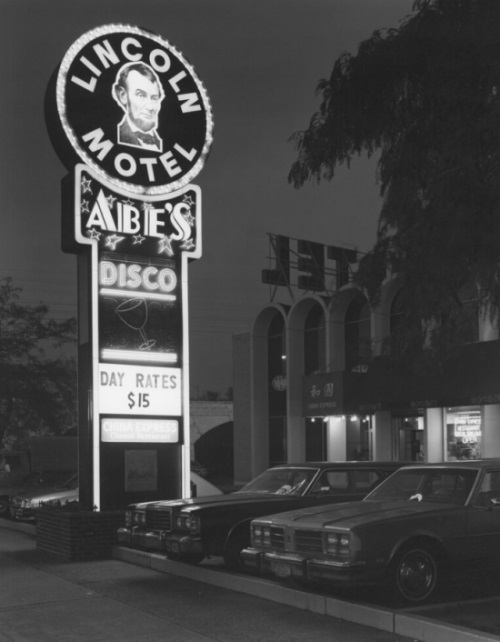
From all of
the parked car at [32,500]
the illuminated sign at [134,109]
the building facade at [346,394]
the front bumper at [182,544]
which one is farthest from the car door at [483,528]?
the parked car at [32,500]

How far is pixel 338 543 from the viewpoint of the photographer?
366 inches

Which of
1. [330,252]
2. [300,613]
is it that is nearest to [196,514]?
[300,613]

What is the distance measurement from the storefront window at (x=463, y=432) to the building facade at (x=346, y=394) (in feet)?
0.10

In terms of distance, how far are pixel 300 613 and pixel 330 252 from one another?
31073mm

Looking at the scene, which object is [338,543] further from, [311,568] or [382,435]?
[382,435]

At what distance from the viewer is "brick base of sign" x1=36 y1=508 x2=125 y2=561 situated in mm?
14086

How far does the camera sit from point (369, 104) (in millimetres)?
10969

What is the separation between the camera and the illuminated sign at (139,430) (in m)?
15.6

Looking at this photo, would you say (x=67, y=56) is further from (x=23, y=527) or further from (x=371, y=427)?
(x=371, y=427)

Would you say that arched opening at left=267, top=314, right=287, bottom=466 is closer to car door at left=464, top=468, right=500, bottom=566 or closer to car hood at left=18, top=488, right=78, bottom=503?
car hood at left=18, top=488, right=78, bottom=503

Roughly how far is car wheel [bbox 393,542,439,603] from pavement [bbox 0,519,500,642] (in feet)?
0.95

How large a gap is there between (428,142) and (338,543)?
4.77 metres

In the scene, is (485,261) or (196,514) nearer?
(485,261)

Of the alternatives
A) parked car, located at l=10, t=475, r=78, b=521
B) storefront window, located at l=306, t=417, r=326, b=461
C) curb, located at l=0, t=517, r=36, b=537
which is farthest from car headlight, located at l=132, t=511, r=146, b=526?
storefront window, located at l=306, t=417, r=326, b=461
